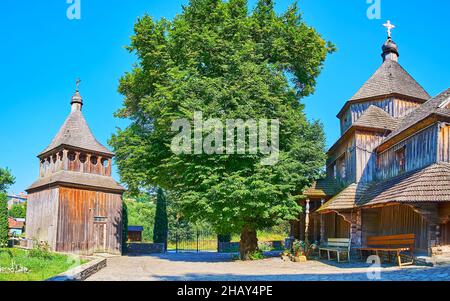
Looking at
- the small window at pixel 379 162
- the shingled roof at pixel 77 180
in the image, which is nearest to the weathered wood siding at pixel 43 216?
the shingled roof at pixel 77 180

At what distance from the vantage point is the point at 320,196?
83.3 feet

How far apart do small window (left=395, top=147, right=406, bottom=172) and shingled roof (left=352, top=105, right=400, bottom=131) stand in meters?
2.75

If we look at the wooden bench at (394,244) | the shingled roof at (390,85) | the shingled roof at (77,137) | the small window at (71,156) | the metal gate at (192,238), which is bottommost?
the metal gate at (192,238)

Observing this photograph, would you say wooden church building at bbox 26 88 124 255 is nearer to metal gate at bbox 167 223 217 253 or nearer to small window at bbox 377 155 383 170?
metal gate at bbox 167 223 217 253

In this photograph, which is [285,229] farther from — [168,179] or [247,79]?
[247,79]

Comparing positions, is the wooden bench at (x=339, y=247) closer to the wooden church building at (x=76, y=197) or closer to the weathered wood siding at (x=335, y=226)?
the weathered wood siding at (x=335, y=226)

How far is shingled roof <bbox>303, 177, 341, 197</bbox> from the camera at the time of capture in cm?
2527

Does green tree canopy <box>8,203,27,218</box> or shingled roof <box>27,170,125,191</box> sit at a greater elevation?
shingled roof <box>27,170,125,191</box>

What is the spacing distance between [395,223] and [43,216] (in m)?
21.2

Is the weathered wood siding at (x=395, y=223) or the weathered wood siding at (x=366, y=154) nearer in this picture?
the weathered wood siding at (x=395, y=223)

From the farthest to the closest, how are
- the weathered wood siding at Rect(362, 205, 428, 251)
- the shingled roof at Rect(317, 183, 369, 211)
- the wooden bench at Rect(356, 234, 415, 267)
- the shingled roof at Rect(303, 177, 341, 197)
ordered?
the shingled roof at Rect(303, 177, 341, 197) → the shingled roof at Rect(317, 183, 369, 211) → the weathered wood siding at Rect(362, 205, 428, 251) → the wooden bench at Rect(356, 234, 415, 267)

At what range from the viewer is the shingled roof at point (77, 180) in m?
28.4

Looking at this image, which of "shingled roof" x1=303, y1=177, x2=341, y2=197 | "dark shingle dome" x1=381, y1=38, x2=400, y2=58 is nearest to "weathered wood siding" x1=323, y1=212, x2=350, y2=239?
"shingled roof" x1=303, y1=177, x2=341, y2=197

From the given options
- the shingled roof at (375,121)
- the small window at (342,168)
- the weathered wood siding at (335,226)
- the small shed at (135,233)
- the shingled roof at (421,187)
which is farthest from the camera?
the small shed at (135,233)
